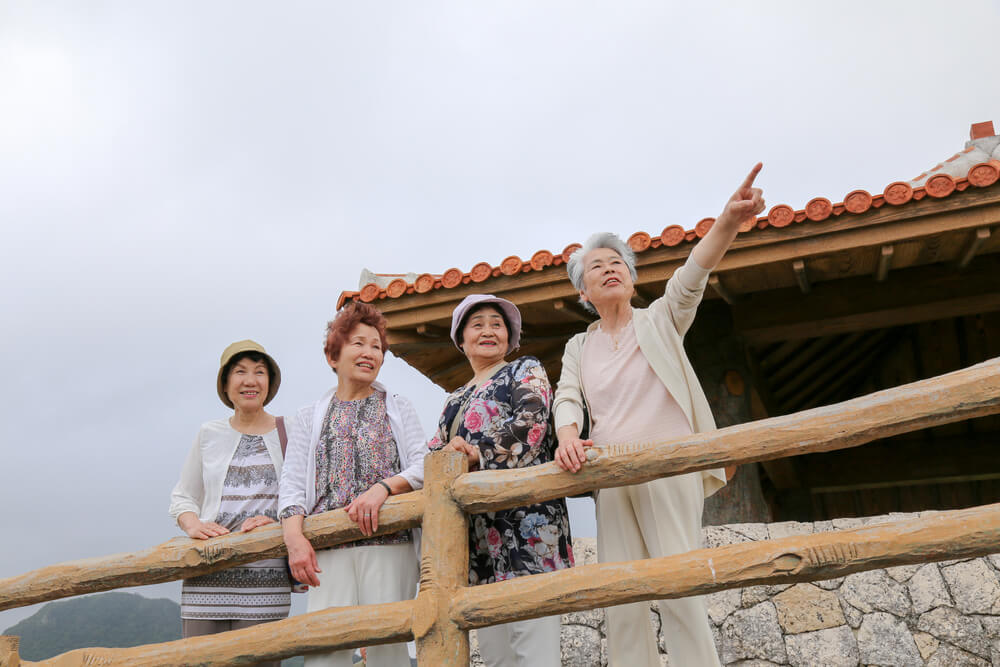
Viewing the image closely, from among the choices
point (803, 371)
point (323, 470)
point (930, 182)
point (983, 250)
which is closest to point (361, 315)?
point (323, 470)

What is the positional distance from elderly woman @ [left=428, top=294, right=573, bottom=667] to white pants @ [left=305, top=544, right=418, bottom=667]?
27cm

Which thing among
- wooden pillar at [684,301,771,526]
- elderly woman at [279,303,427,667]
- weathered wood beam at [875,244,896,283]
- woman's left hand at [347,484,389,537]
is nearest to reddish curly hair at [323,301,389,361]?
elderly woman at [279,303,427,667]

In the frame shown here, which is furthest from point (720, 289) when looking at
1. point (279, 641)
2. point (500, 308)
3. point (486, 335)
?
point (279, 641)

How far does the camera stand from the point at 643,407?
2.83 meters

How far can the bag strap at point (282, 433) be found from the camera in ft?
11.0

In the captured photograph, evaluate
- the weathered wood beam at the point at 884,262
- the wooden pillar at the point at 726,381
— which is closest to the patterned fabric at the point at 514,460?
the wooden pillar at the point at 726,381

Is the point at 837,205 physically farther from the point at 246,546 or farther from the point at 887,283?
the point at 246,546

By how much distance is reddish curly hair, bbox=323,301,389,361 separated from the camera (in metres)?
3.22

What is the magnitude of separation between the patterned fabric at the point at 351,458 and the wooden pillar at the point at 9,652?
4.72 ft

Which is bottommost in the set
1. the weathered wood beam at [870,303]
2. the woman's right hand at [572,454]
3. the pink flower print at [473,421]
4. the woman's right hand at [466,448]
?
the woman's right hand at [572,454]

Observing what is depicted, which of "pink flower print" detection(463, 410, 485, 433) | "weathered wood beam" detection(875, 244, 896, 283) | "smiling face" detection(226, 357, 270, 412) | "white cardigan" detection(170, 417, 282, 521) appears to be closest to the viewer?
"pink flower print" detection(463, 410, 485, 433)

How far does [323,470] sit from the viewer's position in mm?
3062

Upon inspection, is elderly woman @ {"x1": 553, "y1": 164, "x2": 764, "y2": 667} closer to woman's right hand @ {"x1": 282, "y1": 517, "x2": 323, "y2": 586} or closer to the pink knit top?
the pink knit top

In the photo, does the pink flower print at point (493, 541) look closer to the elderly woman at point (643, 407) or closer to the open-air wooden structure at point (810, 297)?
the elderly woman at point (643, 407)
